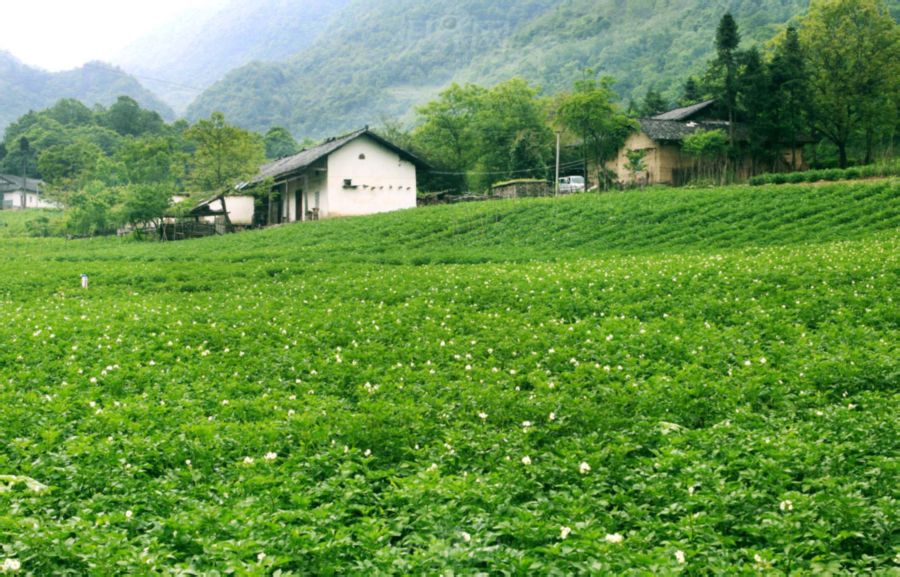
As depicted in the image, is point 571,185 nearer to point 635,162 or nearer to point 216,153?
point 635,162

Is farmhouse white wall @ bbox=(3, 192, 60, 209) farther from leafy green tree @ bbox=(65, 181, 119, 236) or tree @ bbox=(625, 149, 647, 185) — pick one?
tree @ bbox=(625, 149, 647, 185)

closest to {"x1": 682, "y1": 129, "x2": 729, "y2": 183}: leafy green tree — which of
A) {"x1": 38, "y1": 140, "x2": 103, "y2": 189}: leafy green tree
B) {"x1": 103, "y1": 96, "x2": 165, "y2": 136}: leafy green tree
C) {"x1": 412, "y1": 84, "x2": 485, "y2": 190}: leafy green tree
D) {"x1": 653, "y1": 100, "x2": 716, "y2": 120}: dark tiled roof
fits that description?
{"x1": 653, "y1": 100, "x2": 716, "y2": 120}: dark tiled roof

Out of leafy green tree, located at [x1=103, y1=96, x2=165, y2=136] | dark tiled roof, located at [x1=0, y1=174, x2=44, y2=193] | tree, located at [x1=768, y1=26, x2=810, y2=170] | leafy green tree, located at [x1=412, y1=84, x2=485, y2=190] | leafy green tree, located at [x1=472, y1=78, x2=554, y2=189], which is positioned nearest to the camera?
tree, located at [x1=768, y1=26, x2=810, y2=170]

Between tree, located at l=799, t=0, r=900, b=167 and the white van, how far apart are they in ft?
52.1

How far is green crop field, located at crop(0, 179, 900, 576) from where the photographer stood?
15.7 feet

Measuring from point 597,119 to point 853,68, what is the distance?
49.0 feet

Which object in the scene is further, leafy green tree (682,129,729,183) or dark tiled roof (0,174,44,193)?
dark tiled roof (0,174,44,193)

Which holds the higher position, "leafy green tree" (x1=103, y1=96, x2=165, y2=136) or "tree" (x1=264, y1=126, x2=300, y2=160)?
"leafy green tree" (x1=103, y1=96, x2=165, y2=136)

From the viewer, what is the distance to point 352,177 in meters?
49.9

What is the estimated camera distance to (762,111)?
4306 cm

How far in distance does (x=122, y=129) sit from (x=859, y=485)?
454 ft

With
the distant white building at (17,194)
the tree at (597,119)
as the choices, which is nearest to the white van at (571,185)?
the tree at (597,119)

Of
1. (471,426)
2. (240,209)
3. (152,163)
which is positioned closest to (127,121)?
(152,163)

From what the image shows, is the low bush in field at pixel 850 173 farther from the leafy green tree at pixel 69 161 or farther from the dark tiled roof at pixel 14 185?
the dark tiled roof at pixel 14 185
